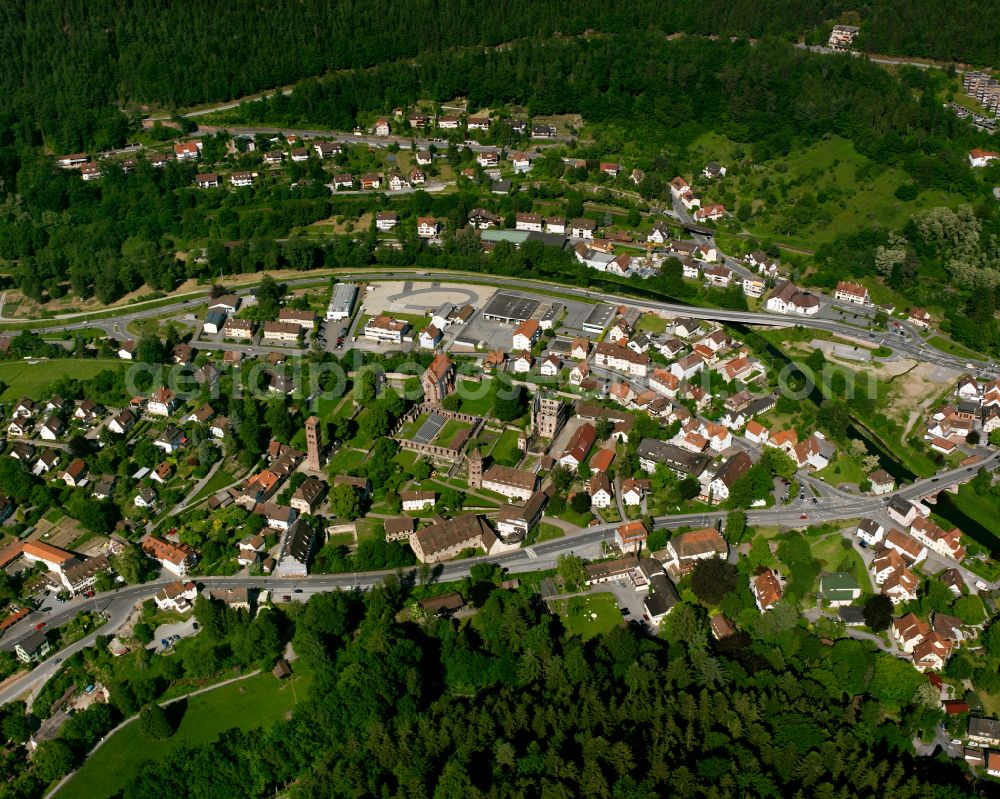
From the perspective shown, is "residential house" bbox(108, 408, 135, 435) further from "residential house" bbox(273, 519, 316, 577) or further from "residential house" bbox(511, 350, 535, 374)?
"residential house" bbox(511, 350, 535, 374)

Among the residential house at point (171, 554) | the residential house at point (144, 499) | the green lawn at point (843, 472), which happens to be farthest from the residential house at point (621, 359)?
the residential house at point (144, 499)

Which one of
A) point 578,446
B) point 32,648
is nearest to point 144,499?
point 32,648

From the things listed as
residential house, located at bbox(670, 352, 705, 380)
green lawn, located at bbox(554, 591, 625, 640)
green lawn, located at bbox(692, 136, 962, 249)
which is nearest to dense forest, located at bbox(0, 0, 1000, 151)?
green lawn, located at bbox(692, 136, 962, 249)

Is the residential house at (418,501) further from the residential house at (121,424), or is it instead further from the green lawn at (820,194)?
the green lawn at (820,194)

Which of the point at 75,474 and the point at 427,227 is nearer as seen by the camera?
the point at 75,474

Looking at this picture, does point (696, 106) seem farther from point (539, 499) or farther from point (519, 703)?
point (519, 703)

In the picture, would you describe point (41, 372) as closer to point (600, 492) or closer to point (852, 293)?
point (600, 492)
